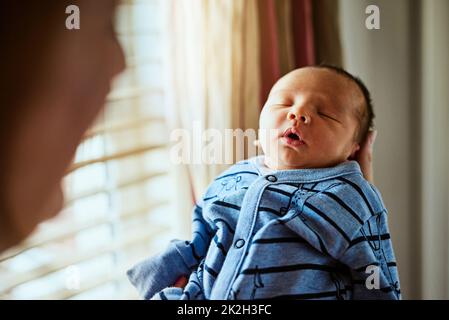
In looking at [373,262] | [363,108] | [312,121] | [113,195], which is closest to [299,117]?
[312,121]

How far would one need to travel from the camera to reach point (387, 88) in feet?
3.40

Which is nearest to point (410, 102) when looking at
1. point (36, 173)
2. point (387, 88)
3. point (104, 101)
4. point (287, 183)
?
point (387, 88)

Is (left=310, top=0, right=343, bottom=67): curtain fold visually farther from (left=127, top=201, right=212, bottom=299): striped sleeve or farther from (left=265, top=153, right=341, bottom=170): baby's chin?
(left=127, top=201, right=212, bottom=299): striped sleeve

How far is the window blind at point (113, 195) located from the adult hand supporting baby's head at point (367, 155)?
379 mm

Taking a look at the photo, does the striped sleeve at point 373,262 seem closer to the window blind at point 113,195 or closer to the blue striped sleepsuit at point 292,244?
the blue striped sleepsuit at point 292,244

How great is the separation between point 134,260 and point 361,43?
0.62m

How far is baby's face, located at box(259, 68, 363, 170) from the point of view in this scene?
3.11 ft

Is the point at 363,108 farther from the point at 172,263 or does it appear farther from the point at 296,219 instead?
the point at 172,263

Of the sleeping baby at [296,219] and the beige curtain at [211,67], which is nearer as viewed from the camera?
the sleeping baby at [296,219]

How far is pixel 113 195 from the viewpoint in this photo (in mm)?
1073

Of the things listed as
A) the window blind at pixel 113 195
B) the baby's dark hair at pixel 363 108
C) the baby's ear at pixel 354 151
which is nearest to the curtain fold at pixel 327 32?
the baby's dark hair at pixel 363 108

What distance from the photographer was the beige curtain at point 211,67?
1.05 meters

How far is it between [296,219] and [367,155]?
0.23 meters
